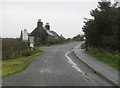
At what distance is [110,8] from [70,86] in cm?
3025

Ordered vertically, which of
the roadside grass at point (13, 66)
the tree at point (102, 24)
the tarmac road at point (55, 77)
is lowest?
the roadside grass at point (13, 66)

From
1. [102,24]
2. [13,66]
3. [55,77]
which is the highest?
[102,24]

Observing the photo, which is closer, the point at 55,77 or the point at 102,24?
the point at 55,77

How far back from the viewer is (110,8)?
45.7 m

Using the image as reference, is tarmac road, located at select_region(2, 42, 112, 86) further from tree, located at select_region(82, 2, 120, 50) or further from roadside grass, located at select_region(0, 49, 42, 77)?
tree, located at select_region(82, 2, 120, 50)

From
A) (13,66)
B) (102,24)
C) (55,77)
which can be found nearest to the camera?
(55,77)

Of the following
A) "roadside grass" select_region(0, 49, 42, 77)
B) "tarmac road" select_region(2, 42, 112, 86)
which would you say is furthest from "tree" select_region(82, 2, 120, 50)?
"tarmac road" select_region(2, 42, 112, 86)

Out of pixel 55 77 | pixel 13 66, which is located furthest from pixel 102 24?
pixel 55 77

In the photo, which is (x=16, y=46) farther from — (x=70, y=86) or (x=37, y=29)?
(x=37, y=29)

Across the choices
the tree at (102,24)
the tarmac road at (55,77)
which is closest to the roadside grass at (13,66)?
the tarmac road at (55,77)

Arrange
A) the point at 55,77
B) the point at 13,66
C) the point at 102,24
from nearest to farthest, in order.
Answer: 1. the point at 55,77
2. the point at 13,66
3. the point at 102,24

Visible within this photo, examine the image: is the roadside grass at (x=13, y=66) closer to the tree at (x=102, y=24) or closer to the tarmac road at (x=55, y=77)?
the tarmac road at (x=55, y=77)

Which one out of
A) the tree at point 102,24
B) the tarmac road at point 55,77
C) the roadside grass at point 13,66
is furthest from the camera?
the tree at point 102,24

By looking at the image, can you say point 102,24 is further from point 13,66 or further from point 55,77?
point 55,77
